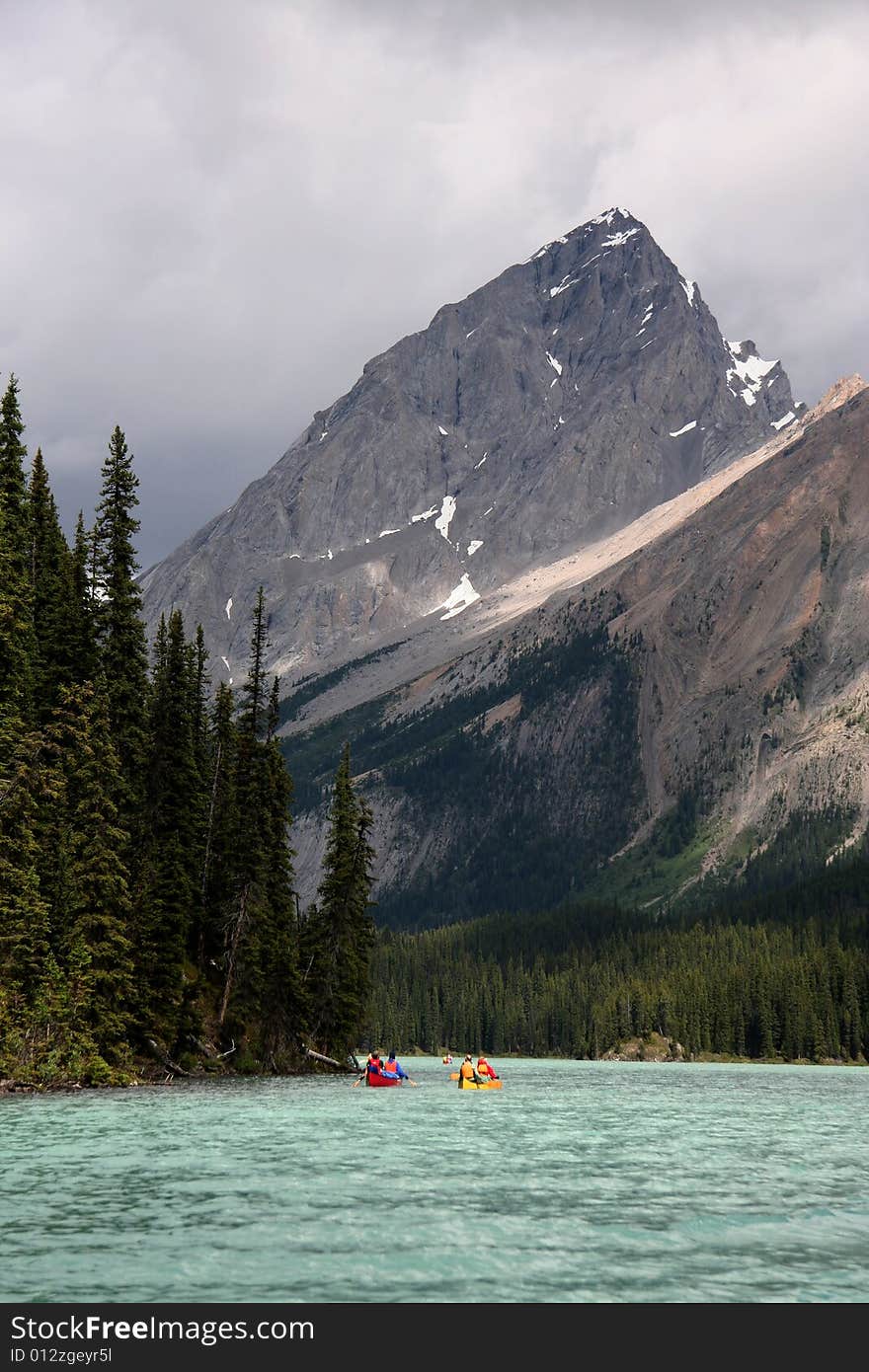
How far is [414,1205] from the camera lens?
31703mm

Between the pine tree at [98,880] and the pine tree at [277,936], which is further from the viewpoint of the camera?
the pine tree at [277,936]

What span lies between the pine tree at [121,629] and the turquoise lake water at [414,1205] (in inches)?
907

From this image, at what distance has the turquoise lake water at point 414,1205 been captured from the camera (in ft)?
76.2

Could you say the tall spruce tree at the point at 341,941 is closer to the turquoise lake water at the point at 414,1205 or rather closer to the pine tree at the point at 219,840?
the pine tree at the point at 219,840

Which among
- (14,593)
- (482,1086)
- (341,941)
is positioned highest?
(14,593)

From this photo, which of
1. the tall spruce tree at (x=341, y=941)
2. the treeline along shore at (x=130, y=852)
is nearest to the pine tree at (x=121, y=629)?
the treeline along shore at (x=130, y=852)

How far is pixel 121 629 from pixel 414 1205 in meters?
53.1

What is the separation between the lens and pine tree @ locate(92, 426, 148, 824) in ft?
258

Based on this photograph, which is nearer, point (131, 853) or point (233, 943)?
point (131, 853)

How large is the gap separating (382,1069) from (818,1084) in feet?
142

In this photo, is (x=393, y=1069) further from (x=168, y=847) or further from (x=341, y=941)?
(x=168, y=847)

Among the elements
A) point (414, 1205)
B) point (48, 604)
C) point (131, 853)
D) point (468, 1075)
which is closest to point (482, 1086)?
point (468, 1075)
